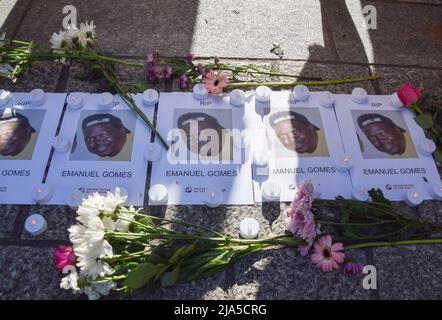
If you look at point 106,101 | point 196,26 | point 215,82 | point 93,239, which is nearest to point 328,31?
point 196,26

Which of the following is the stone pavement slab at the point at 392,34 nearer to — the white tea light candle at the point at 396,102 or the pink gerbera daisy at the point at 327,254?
the white tea light candle at the point at 396,102

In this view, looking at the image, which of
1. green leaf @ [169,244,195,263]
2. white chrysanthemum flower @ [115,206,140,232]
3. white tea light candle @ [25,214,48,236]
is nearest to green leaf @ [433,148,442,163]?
green leaf @ [169,244,195,263]

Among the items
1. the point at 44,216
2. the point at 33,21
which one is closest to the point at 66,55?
the point at 33,21

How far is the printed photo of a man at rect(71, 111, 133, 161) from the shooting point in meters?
1.25

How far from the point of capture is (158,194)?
1.16 metres

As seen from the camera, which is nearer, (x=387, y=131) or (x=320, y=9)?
(x=387, y=131)

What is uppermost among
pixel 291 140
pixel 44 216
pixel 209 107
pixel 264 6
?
pixel 264 6

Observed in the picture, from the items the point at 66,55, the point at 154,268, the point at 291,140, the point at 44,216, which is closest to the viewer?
the point at 154,268

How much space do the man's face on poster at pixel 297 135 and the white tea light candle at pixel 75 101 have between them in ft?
2.04

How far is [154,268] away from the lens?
970mm

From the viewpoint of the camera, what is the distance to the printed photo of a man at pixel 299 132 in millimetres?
1290

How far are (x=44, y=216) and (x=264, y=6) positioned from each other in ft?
4.09

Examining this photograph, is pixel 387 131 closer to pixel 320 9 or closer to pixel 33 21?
pixel 320 9

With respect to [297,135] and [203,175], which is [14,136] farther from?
[297,135]
